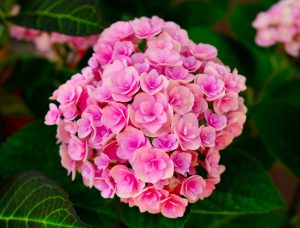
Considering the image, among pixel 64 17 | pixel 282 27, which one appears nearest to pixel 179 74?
pixel 64 17

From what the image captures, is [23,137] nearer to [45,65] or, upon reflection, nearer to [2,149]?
[2,149]

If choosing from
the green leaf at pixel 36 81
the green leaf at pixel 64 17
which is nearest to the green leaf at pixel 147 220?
the green leaf at pixel 64 17

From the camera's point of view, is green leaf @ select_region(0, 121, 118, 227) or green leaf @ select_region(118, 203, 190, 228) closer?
green leaf @ select_region(118, 203, 190, 228)

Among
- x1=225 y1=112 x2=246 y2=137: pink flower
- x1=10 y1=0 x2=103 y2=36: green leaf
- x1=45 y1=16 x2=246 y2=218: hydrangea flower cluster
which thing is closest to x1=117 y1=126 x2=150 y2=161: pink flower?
x1=45 y1=16 x2=246 y2=218: hydrangea flower cluster

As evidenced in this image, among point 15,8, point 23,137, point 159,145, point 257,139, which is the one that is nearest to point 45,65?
point 15,8

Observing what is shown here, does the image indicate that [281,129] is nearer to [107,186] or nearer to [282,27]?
[282,27]

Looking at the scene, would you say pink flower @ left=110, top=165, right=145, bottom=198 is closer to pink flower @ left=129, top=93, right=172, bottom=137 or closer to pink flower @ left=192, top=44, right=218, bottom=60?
pink flower @ left=129, top=93, right=172, bottom=137
